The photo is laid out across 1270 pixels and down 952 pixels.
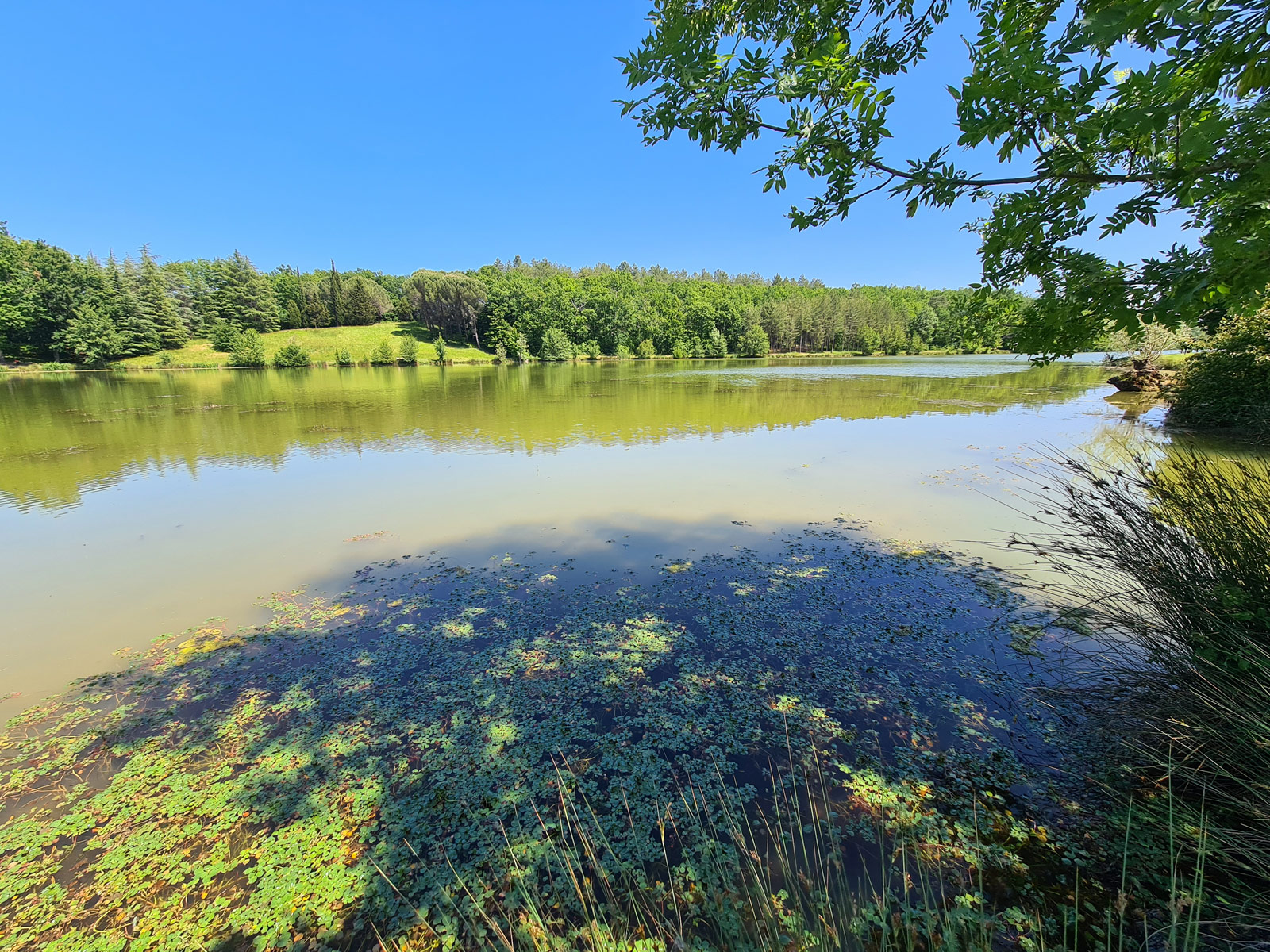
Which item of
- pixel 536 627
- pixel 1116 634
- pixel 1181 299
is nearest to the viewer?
pixel 1181 299

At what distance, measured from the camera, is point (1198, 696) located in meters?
2.31

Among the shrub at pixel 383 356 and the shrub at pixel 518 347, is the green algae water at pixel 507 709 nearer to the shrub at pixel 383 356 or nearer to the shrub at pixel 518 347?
the shrub at pixel 383 356

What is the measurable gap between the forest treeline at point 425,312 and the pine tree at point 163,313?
0.11m

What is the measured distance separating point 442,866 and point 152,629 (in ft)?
13.7

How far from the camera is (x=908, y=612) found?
15.3 feet

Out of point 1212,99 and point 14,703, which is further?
point 14,703

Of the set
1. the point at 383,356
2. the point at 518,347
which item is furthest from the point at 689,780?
the point at 383,356

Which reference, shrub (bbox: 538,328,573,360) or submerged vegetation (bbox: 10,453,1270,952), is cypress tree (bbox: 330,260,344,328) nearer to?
shrub (bbox: 538,328,573,360)

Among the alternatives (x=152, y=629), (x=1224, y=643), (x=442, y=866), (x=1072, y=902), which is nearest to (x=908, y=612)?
(x=1224, y=643)

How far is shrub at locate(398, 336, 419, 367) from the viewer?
57500 mm

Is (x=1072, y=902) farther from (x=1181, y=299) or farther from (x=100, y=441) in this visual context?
(x=100, y=441)

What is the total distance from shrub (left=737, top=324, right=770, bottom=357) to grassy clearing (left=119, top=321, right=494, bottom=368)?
122ft

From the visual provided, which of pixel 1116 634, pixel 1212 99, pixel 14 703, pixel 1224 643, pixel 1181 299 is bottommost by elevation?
pixel 14 703

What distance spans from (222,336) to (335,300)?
1687 cm
